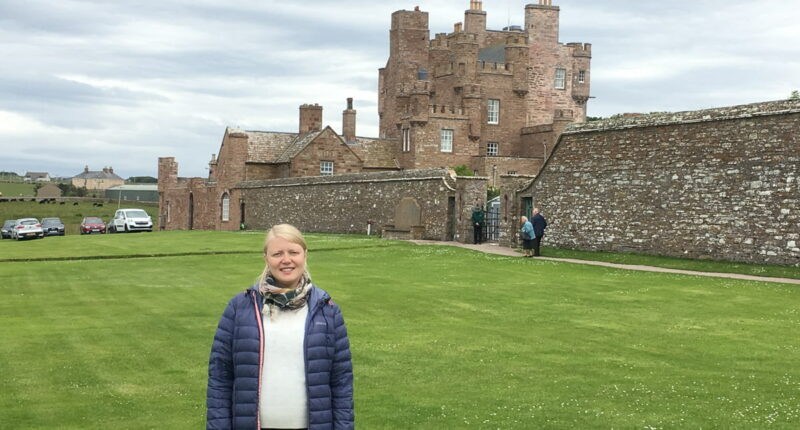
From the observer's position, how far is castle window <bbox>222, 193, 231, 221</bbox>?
2609 inches

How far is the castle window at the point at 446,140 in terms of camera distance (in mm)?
71062

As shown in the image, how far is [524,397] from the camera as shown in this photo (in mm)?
11070

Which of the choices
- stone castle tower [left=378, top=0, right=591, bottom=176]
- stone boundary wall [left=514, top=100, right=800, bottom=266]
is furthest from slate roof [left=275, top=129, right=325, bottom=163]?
stone boundary wall [left=514, top=100, right=800, bottom=266]

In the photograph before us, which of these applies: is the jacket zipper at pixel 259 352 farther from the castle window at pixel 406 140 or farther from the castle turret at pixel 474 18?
the castle turret at pixel 474 18

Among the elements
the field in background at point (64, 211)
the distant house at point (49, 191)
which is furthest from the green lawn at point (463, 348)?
the distant house at point (49, 191)

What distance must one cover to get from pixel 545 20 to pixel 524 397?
247ft

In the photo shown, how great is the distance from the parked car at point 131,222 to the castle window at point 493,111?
30.4 metres

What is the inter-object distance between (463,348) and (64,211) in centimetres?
10754

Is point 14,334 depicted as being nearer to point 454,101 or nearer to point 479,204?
point 479,204

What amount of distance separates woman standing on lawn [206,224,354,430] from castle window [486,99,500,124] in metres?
73.1

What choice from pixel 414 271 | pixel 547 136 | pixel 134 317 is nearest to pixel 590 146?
pixel 414 271

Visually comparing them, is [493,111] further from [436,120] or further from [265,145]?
[265,145]

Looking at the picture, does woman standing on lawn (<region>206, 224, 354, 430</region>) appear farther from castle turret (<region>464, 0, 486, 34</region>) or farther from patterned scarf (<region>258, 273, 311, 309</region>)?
castle turret (<region>464, 0, 486, 34</region>)

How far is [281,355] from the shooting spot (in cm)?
570
